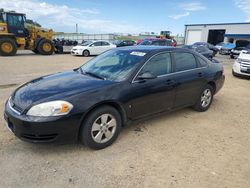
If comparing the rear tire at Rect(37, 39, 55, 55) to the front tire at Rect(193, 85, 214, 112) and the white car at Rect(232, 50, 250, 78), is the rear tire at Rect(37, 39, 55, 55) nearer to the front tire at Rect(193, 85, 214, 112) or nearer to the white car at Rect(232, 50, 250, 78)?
the white car at Rect(232, 50, 250, 78)

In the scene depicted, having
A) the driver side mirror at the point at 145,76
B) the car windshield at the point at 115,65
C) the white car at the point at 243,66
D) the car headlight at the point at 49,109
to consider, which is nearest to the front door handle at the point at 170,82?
the driver side mirror at the point at 145,76

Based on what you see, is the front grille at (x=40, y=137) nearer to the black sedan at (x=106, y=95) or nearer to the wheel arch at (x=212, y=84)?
the black sedan at (x=106, y=95)

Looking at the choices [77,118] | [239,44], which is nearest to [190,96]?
[77,118]

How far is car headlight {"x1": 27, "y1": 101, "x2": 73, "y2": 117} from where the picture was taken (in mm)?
3096

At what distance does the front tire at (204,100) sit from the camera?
529 cm

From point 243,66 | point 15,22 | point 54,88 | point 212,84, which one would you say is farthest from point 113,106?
point 15,22

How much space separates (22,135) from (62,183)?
2.90ft

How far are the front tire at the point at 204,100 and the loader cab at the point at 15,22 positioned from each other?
17.0 m

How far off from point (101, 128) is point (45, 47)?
1784 cm

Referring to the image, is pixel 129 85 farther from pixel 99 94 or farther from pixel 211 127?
pixel 211 127

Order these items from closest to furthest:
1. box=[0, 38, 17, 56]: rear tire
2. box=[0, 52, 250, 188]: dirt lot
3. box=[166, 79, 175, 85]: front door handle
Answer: box=[0, 52, 250, 188]: dirt lot, box=[166, 79, 175, 85]: front door handle, box=[0, 38, 17, 56]: rear tire

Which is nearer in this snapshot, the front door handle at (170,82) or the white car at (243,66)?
the front door handle at (170,82)

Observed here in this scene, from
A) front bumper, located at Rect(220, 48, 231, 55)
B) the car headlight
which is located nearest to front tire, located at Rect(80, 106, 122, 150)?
the car headlight

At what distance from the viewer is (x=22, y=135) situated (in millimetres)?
3188
